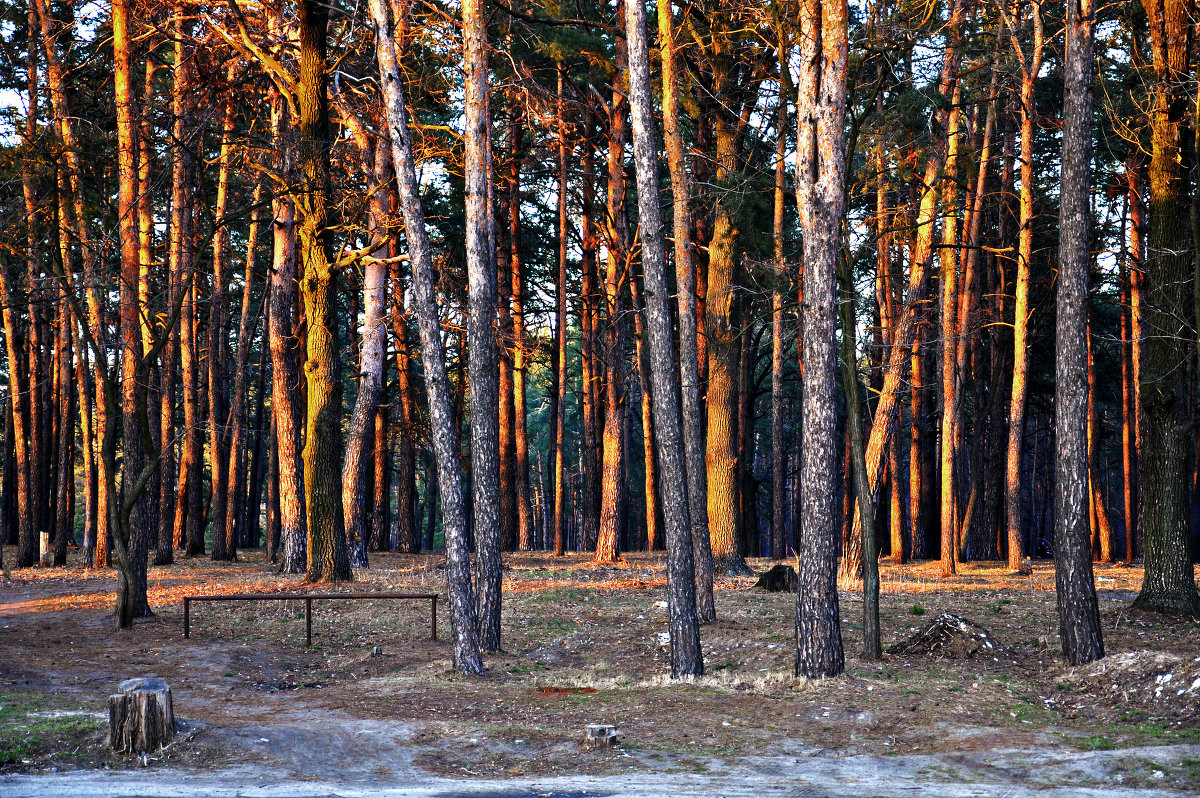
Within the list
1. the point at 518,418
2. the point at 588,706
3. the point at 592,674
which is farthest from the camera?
the point at 518,418

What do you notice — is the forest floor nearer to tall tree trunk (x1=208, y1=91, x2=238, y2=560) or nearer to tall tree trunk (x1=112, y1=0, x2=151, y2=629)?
tall tree trunk (x1=112, y1=0, x2=151, y2=629)

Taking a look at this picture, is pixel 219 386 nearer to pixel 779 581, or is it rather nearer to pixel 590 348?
pixel 590 348

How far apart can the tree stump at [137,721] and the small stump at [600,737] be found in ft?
10.8

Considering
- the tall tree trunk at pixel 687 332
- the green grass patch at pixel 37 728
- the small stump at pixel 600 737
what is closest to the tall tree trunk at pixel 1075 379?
the tall tree trunk at pixel 687 332

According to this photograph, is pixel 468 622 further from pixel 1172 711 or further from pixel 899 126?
pixel 899 126

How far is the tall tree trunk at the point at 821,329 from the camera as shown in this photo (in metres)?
10.1

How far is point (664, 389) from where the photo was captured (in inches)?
419

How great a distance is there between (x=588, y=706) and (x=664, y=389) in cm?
338

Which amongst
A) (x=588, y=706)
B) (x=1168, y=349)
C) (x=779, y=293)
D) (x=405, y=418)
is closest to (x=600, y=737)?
(x=588, y=706)

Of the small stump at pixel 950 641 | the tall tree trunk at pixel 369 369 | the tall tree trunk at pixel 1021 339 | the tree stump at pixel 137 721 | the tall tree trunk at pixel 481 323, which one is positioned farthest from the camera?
the tall tree trunk at pixel 1021 339

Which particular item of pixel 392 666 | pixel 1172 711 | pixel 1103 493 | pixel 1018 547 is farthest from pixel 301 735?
pixel 1103 493

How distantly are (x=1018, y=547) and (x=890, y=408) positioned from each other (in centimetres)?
674

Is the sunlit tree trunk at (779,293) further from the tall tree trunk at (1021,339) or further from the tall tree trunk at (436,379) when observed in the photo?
the tall tree trunk at (1021,339)

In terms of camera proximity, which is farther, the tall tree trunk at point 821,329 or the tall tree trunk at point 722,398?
the tall tree trunk at point 722,398
